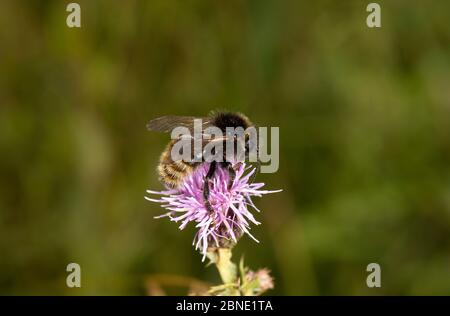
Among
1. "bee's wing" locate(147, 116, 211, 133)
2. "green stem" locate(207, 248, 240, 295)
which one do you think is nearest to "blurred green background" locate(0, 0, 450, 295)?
"green stem" locate(207, 248, 240, 295)

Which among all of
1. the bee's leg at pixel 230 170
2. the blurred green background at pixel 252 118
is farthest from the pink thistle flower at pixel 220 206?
the blurred green background at pixel 252 118

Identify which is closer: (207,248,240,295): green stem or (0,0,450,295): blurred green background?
(207,248,240,295): green stem

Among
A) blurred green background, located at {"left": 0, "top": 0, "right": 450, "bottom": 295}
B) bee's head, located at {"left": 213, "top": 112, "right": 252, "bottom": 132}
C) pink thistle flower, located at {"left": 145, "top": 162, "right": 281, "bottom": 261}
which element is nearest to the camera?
pink thistle flower, located at {"left": 145, "top": 162, "right": 281, "bottom": 261}

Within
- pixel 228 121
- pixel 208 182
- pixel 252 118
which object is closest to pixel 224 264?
pixel 208 182

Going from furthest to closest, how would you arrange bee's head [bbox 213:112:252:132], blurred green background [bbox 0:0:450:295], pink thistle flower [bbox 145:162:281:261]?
blurred green background [bbox 0:0:450:295]
bee's head [bbox 213:112:252:132]
pink thistle flower [bbox 145:162:281:261]

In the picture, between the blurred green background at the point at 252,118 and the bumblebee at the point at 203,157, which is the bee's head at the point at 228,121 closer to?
the bumblebee at the point at 203,157

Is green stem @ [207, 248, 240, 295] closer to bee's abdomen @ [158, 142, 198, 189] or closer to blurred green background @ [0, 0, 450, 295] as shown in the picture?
bee's abdomen @ [158, 142, 198, 189]

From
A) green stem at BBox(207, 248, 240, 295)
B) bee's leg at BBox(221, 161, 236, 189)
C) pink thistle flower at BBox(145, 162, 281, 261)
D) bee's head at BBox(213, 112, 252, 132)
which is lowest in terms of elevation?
green stem at BBox(207, 248, 240, 295)
